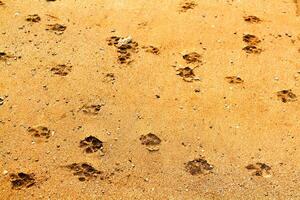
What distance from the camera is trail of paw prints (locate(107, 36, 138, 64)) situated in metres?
7.09

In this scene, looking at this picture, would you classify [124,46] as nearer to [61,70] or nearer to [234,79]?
[61,70]

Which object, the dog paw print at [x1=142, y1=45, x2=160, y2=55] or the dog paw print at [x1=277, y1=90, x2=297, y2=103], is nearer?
the dog paw print at [x1=277, y1=90, x2=297, y2=103]

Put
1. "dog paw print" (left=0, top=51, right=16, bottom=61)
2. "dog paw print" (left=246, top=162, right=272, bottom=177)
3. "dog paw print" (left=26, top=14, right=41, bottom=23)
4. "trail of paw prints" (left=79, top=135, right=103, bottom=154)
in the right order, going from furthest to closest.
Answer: "dog paw print" (left=26, top=14, right=41, bottom=23) < "dog paw print" (left=0, top=51, right=16, bottom=61) < "trail of paw prints" (left=79, top=135, right=103, bottom=154) < "dog paw print" (left=246, top=162, right=272, bottom=177)

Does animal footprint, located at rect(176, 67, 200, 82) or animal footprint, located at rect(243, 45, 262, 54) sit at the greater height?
animal footprint, located at rect(243, 45, 262, 54)

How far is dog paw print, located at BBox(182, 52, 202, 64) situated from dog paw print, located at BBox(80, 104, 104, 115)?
1.31 metres

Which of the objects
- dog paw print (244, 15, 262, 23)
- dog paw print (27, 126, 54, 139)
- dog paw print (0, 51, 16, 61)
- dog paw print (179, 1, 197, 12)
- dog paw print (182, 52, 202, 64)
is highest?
dog paw print (179, 1, 197, 12)

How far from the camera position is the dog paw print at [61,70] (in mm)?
6828

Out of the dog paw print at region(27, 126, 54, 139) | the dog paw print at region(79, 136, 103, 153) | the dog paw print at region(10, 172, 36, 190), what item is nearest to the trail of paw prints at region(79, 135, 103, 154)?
the dog paw print at region(79, 136, 103, 153)

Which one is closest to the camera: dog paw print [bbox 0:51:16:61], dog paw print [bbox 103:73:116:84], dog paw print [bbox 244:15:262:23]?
dog paw print [bbox 103:73:116:84]

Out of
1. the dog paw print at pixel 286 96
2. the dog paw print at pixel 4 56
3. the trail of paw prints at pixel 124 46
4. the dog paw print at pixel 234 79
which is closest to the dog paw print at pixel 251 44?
the dog paw print at pixel 234 79

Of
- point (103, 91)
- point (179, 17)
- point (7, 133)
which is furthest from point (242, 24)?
point (7, 133)

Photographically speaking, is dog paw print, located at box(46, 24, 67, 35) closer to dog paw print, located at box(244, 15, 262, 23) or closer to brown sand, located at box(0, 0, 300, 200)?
brown sand, located at box(0, 0, 300, 200)

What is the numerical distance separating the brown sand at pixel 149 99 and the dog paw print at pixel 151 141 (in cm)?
2

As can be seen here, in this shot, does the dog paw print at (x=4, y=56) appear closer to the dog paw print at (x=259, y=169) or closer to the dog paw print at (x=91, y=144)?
the dog paw print at (x=91, y=144)
